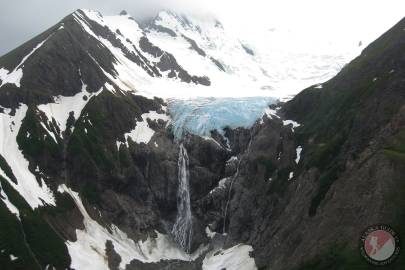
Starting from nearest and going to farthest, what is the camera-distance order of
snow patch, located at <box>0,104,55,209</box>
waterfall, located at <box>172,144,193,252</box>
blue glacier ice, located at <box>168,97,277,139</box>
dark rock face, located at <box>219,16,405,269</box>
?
dark rock face, located at <box>219,16,405,269</box>, snow patch, located at <box>0,104,55,209</box>, waterfall, located at <box>172,144,193,252</box>, blue glacier ice, located at <box>168,97,277,139</box>

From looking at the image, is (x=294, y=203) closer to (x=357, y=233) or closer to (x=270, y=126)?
(x=357, y=233)

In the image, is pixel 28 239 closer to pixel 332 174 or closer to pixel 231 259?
pixel 231 259

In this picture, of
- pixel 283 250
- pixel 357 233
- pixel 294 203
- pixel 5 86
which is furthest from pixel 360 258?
pixel 5 86

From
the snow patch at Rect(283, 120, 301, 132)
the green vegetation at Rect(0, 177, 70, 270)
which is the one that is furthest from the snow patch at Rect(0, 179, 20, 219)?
the snow patch at Rect(283, 120, 301, 132)

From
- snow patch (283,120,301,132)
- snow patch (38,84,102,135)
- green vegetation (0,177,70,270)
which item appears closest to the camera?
green vegetation (0,177,70,270)

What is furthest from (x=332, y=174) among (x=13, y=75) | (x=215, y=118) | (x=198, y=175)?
(x=13, y=75)

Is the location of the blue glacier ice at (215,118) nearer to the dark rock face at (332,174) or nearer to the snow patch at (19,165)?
the dark rock face at (332,174)

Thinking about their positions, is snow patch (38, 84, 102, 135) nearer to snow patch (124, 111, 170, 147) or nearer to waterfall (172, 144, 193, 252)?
snow patch (124, 111, 170, 147)
